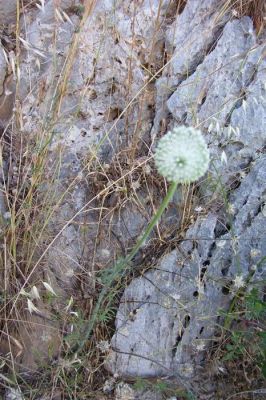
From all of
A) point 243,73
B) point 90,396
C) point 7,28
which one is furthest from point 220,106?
point 90,396

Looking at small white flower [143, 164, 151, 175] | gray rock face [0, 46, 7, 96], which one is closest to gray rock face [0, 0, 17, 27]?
gray rock face [0, 46, 7, 96]

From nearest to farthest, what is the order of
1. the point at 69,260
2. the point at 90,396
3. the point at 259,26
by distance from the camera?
the point at 90,396, the point at 69,260, the point at 259,26

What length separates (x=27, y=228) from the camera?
7.36 ft

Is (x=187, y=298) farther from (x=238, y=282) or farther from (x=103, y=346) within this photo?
(x=103, y=346)

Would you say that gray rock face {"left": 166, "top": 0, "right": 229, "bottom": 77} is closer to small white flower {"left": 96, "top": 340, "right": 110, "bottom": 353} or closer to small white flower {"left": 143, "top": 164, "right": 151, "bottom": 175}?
small white flower {"left": 143, "top": 164, "right": 151, "bottom": 175}

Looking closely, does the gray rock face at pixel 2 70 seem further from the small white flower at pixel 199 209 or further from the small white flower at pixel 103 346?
the small white flower at pixel 103 346


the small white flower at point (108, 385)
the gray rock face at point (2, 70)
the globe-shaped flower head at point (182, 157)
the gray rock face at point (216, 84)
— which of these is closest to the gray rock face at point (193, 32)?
the gray rock face at point (216, 84)

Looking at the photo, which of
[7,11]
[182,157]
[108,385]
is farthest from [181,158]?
[7,11]

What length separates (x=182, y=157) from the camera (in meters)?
1.46

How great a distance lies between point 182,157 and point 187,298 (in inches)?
40.9

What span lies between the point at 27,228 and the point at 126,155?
0.55 m

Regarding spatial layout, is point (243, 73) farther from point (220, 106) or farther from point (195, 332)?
point (195, 332)

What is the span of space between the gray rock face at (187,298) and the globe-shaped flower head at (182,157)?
847 mm

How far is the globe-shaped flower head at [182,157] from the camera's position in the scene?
145 cm
